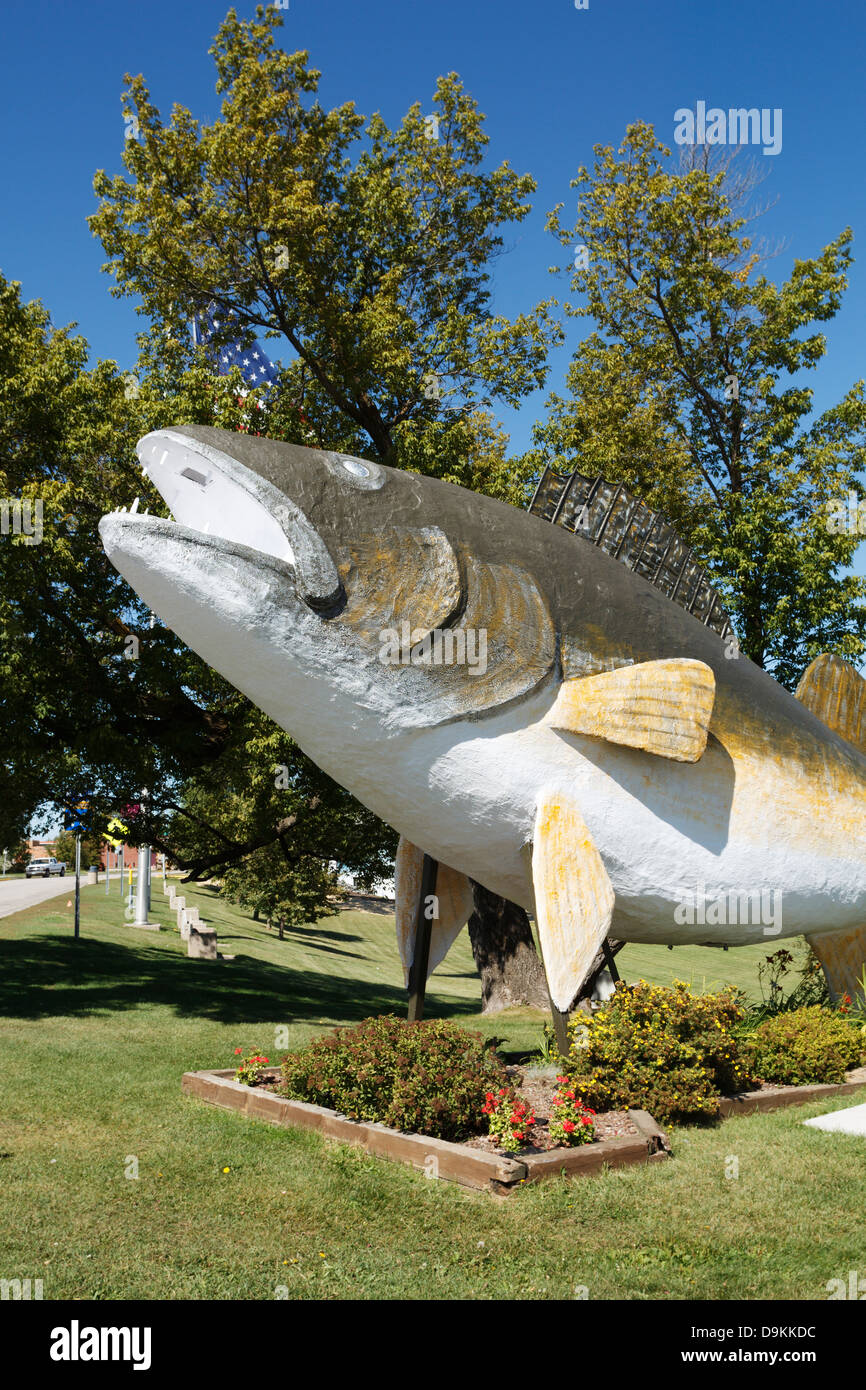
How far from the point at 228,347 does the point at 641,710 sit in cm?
1181

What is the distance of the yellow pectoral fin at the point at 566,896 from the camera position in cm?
635

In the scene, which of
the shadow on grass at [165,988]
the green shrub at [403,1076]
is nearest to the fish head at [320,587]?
the green shrub at [403,1076]

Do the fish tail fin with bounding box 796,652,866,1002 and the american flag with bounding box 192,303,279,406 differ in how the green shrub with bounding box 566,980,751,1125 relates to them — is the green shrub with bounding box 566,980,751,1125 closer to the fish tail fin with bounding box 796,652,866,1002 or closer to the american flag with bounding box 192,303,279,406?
the fish tail fin with bounding box 796,652,866,1002

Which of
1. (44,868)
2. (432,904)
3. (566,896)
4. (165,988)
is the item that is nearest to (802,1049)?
(566,896)

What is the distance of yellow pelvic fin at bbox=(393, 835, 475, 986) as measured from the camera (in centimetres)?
773

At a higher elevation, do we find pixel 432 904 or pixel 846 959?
pixel 432 904

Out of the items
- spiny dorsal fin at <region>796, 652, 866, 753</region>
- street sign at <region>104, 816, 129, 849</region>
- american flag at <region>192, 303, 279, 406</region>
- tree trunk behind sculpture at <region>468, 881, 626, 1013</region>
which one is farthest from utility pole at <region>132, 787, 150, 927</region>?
spiny dorsal fin at <region>796, 652, 866, 753</region>

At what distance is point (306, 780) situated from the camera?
48.5 ft

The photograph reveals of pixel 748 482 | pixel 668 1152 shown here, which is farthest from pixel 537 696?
pixel 748 482

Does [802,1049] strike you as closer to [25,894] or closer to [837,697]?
[837,697]

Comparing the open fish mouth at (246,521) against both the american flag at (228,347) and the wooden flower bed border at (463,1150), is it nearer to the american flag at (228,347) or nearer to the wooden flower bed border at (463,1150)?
the wooden flower bed border at (463,1150)

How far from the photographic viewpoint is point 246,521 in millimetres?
5801
